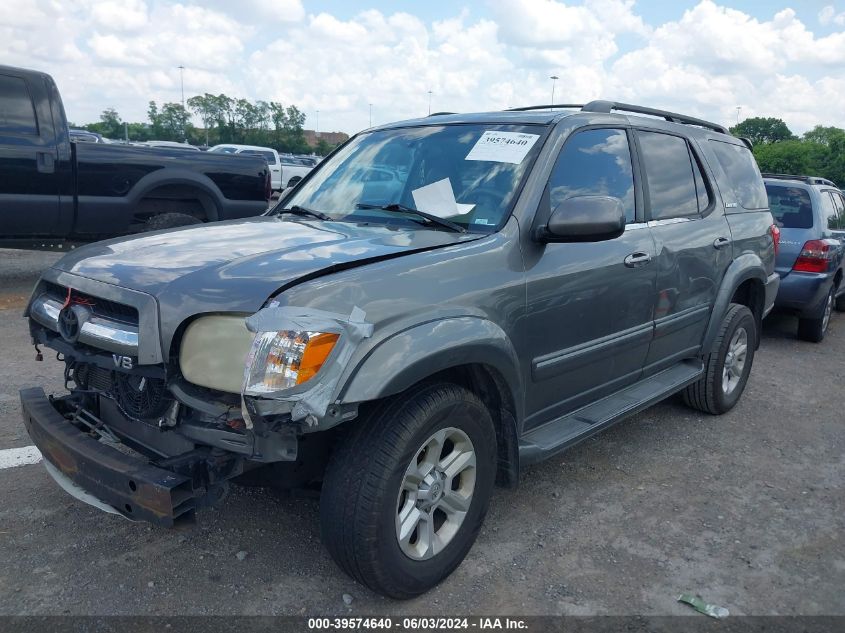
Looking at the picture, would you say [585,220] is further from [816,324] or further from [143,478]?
[816,324]

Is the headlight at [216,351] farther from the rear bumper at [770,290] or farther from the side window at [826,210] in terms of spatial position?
the side window at [826,210]

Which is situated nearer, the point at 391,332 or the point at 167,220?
the point at 391,332

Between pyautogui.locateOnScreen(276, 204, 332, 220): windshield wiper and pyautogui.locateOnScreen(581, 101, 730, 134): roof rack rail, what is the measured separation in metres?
1.54

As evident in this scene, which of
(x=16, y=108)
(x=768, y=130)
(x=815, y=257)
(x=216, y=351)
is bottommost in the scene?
(x=815, y=257)

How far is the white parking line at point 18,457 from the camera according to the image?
12.1ft

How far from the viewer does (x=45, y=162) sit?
292 inches

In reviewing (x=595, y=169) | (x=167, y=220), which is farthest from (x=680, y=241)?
(x=167, y=220)

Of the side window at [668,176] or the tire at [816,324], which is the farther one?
the tire at [816,324]

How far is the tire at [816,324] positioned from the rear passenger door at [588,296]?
13.9 ft

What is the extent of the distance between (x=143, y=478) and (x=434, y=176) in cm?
195

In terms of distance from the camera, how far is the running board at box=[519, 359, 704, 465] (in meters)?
3.16

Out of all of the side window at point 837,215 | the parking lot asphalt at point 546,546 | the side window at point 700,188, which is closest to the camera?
the parking lot asphalt at point 546,546

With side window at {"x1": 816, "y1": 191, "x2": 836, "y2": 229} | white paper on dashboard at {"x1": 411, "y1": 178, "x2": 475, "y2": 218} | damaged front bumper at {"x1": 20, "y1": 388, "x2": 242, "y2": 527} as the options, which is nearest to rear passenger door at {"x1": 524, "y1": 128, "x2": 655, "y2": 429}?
white paper on dashboard at {"x1": 411, "y1": 178, "x2": 475, "y2": 218}

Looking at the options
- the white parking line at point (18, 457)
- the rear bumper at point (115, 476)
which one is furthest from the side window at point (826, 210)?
the white parking line at point (18, 457)
